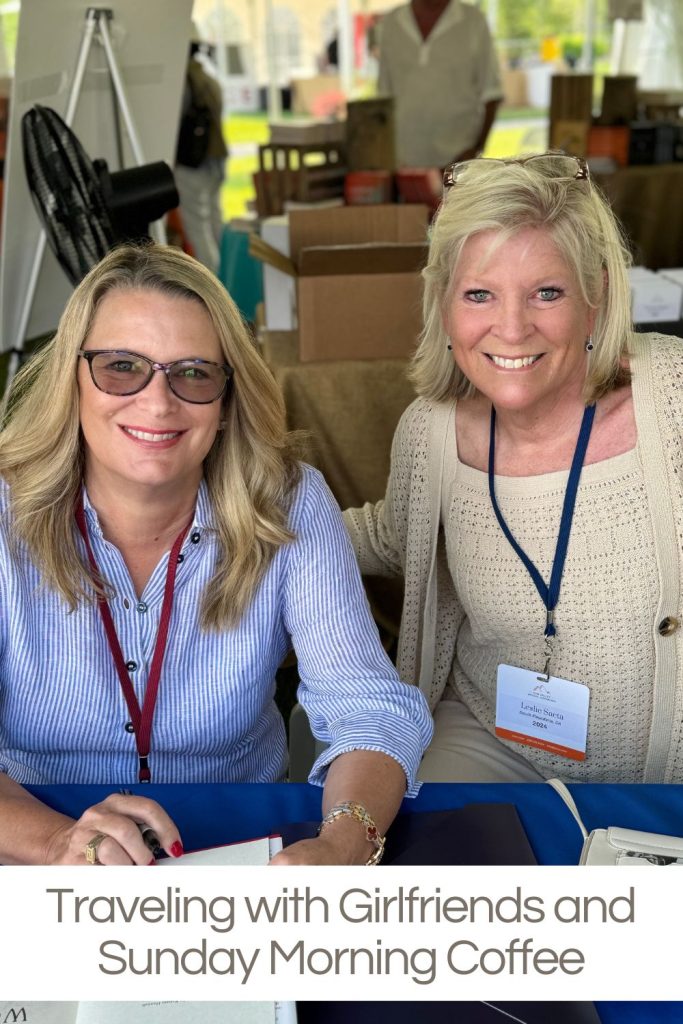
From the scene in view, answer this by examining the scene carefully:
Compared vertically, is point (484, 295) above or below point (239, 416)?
above

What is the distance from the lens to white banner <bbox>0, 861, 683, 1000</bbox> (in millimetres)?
642

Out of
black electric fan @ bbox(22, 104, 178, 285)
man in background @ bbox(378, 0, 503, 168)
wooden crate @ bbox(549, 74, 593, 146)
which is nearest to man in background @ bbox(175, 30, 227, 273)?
man in background @ bbox(378, 0, 503, 168)

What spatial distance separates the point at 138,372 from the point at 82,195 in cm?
158

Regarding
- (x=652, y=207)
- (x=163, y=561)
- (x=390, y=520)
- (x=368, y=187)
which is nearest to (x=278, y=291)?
(x=368, y=187)

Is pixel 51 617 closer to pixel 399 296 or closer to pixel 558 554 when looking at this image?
pixel 558 554

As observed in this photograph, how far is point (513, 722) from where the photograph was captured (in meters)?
1.69

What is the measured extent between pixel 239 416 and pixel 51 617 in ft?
1.27

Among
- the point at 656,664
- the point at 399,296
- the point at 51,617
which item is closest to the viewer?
the point at 51,617

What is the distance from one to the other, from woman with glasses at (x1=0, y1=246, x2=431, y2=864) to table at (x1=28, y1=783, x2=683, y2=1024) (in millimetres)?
70

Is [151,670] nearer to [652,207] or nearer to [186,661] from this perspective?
[186,661]

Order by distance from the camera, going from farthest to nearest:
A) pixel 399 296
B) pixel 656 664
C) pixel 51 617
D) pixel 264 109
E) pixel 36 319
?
pixel 264 109 → pixel 36 319 → pixel 399 296 → pixel 656 664 → pixel 51 617

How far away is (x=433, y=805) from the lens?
49.9 inches

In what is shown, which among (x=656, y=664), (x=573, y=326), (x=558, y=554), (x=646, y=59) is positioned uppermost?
(x=646, y=59)

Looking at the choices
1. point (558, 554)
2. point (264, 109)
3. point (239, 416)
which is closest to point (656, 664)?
point (558, 554)
